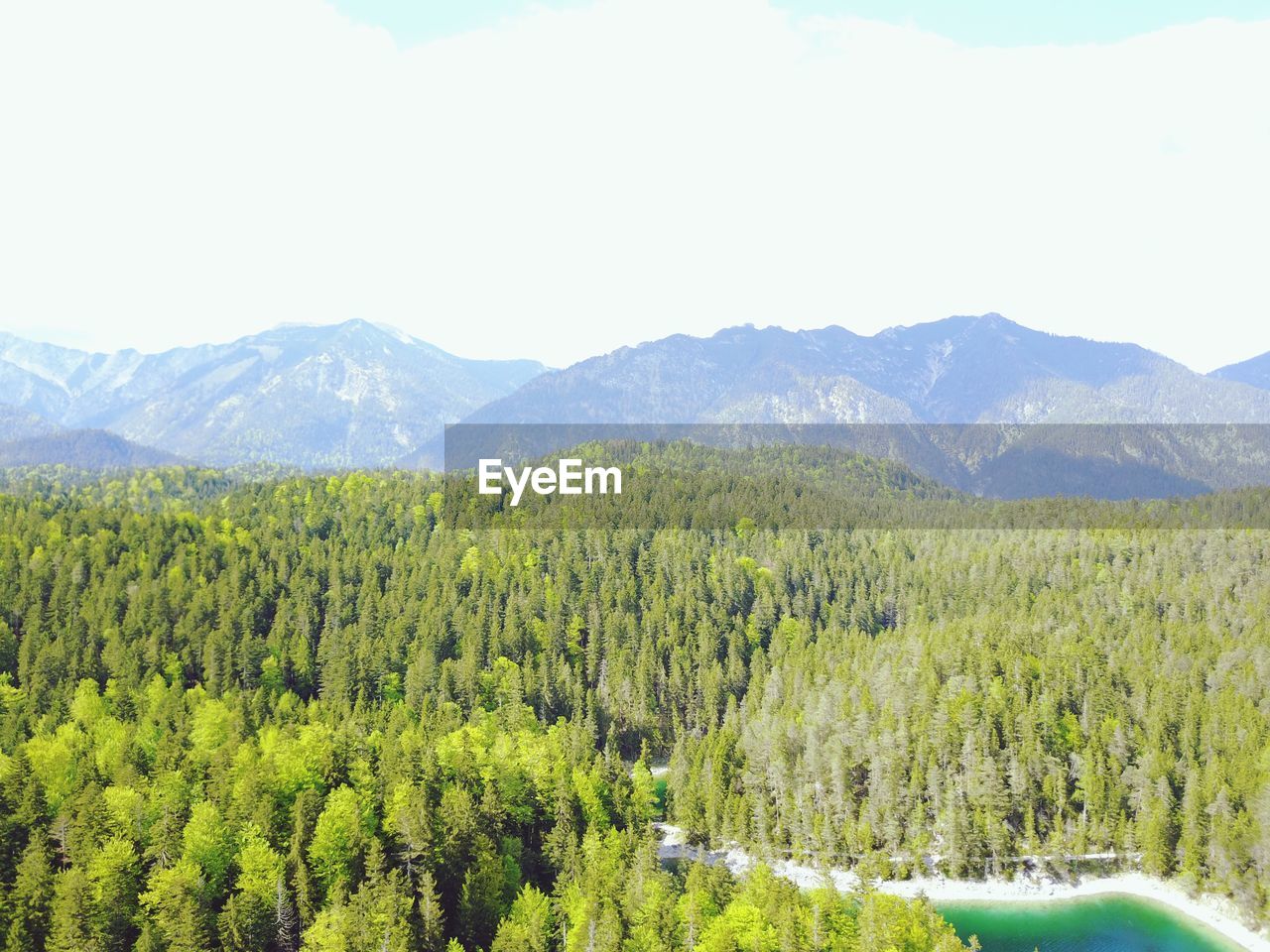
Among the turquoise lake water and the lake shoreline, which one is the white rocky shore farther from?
the turquoise lake water

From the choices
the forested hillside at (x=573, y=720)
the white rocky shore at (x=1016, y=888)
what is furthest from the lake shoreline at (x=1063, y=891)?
the forested hillside at (x=573, y=720)

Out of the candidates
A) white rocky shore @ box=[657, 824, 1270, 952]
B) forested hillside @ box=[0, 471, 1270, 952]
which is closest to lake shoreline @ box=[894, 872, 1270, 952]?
white rocky shore @ box=[657, 824, 1270, 952]

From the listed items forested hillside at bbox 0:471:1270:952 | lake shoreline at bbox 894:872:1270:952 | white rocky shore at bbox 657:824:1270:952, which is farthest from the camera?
white rocky shore at bbox 657:824:1270:952

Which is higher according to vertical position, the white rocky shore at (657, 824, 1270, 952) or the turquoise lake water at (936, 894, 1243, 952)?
the white rocky shore at (657, 824, 1270, 952)

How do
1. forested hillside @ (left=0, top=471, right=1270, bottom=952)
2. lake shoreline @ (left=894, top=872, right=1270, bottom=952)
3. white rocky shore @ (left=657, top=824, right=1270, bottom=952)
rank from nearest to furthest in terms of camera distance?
forested hillside @ (left=0, top=471, right=1270, bottom=952)
lake shoreline @ (left=894, top=872, right=1270, bottom=952)
white rocky shore @ (left=657, top=824, right=1270, bottom=952)

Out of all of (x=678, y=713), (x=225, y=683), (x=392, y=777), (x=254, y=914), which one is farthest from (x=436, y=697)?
(x=254, y=914)

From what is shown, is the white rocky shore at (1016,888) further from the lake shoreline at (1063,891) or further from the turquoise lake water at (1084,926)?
the turquoise lake water at (1084,926)

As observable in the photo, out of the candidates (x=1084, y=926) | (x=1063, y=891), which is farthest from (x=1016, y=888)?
(x=1084, y=926)
